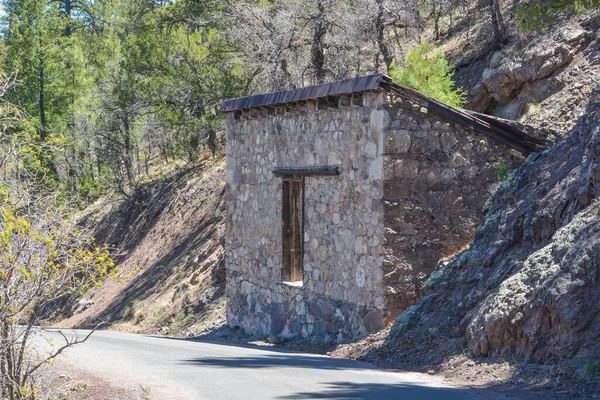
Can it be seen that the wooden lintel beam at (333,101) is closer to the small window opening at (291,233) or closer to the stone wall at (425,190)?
the stone wall at (425,190)

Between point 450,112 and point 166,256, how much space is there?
16.9 metres

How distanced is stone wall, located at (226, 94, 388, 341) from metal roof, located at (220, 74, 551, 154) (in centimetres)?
30

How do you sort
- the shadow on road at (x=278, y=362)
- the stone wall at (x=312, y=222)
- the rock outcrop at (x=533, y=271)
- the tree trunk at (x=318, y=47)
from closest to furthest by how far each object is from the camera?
1. the rock outcrop at (x=533, y=271)
2. the shadow on road at (x=278, y=362)
3. the stone wall at (x=312, y=222)
4. the tree trunk at (x=318, y=47)

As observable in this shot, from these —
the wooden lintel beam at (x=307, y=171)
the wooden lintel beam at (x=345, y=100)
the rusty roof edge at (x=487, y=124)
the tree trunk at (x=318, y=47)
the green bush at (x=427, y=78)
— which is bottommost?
the wooden lintel beam at (x=307, y=171)

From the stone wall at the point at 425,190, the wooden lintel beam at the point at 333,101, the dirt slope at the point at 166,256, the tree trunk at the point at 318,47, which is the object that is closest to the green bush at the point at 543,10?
the stone wall at the point at 425,190

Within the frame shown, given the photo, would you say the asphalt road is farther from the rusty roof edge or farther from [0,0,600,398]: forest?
the rusty roof edge

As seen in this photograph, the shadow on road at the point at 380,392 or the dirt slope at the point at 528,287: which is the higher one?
the dirt slope at the point at 528,287

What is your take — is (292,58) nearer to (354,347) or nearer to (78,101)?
(354,347)

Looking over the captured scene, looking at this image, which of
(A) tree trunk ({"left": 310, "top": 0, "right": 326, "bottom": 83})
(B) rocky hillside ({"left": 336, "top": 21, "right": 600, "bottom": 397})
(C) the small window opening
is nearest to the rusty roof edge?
(B) rocky hillside ({"left": 336, "top": 21, "right": 600, "bottom": 397})

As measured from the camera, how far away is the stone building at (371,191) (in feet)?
44.7

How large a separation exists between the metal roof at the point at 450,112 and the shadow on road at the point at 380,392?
5408 millimetres

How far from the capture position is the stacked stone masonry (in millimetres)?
13633

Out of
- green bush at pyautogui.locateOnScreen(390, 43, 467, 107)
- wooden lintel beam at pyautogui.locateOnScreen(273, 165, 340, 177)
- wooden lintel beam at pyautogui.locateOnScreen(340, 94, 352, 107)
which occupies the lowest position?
wooden lintel beam at pyautogui.locateOnScreen(273, 165, 340, 177)

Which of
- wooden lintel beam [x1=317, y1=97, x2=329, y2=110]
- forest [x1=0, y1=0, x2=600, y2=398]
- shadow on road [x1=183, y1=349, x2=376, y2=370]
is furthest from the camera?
wooden lintel beam [x1=317, y1=97, x2=329, y2=110]
